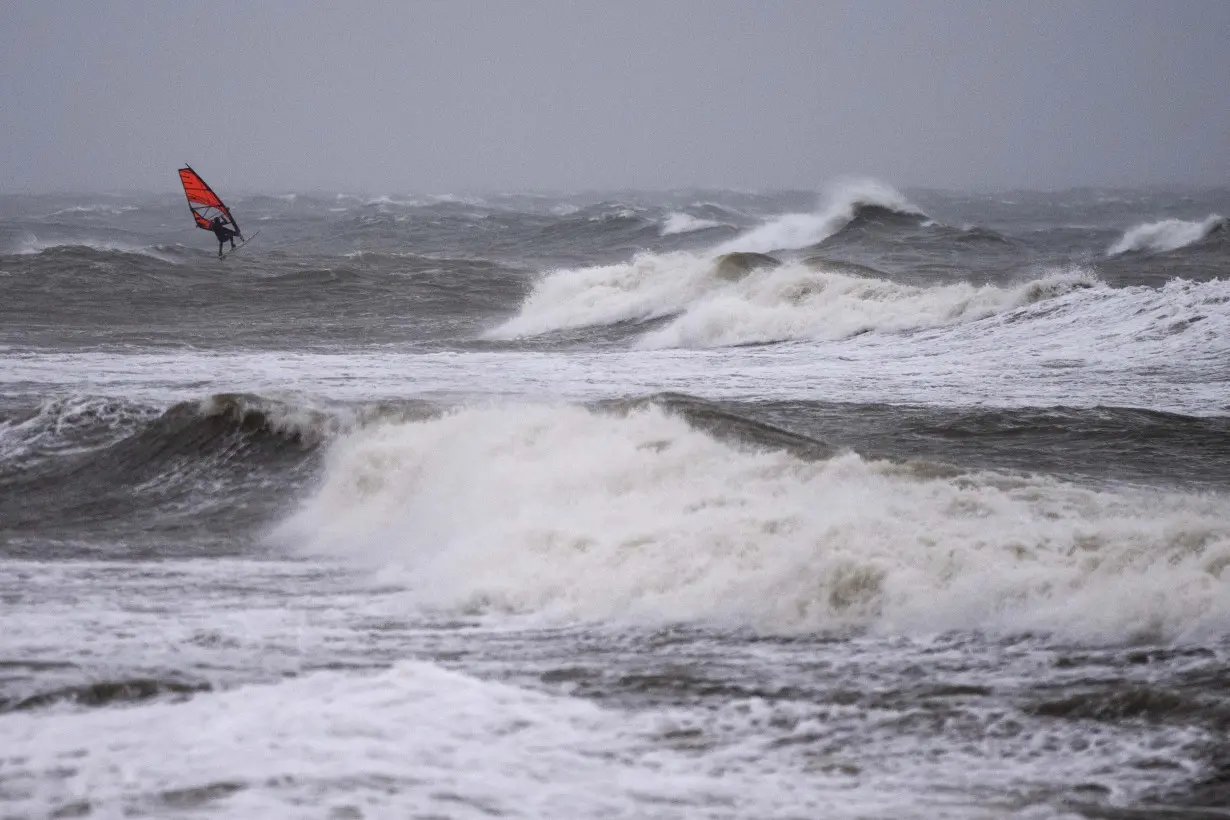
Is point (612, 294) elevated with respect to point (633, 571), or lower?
elevated

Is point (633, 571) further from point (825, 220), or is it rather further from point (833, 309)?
point (825, 220)

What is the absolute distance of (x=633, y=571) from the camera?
7.41 metres

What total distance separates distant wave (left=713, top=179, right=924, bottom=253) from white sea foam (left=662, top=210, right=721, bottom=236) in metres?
2.52

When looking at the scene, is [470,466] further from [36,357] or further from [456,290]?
[456,290]

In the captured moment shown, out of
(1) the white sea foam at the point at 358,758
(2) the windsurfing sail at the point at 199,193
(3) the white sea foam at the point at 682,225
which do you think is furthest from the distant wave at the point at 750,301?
(3) the white sea foam at the point at 682,225

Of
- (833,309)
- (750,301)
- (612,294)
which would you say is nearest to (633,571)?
(833,309)

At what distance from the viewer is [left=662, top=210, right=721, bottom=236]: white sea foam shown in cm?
4175

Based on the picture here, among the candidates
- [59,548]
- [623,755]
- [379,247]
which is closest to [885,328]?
[59,548]

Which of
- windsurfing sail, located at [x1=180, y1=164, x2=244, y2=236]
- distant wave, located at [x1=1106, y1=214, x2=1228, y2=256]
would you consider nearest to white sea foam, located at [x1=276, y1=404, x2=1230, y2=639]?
windsurfing sail, located at [x1=180, y1=164, x2=244, y2=236]

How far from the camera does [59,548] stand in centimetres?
868

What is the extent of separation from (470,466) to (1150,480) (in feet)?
16.0

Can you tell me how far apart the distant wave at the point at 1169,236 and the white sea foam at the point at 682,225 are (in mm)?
12995

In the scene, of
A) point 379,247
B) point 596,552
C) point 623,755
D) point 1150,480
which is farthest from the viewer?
point 379,247

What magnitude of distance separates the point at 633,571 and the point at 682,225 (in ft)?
119
